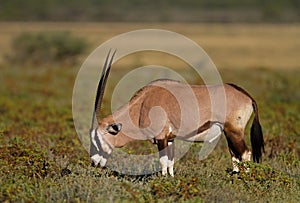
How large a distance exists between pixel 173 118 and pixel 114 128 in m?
0.75

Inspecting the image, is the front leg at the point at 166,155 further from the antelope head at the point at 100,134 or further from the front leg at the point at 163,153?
the antelope head at the point at 100,134

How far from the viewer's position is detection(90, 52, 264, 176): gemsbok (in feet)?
25.5

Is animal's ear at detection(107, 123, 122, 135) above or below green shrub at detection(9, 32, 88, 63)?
above

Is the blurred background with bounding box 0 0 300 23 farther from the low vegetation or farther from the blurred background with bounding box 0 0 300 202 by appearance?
the low vegetation

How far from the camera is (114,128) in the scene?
7.71 metres

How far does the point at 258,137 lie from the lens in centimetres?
827

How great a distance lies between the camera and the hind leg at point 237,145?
7875mm

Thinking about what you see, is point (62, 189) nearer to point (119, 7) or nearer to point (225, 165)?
point (225, 165)

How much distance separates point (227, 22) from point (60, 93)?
80.4m

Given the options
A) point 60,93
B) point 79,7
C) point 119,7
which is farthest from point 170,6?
point 60,93

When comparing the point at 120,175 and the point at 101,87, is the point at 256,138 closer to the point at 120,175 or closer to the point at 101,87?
the point at 120,175

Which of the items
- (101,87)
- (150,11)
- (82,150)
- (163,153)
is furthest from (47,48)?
(150,11)

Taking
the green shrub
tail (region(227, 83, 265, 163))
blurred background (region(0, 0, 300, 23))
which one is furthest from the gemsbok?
blurred background (region(0, 0, 300, 23))

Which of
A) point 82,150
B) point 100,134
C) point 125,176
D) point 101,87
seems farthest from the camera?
point 82,150
